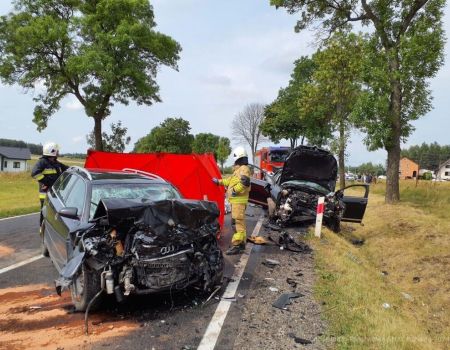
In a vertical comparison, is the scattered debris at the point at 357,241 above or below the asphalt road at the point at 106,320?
below

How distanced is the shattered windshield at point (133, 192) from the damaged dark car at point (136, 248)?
0.13 m

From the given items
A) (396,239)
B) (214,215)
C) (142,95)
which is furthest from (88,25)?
(214,215)

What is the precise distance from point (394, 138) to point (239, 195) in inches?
452

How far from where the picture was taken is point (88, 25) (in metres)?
25.8

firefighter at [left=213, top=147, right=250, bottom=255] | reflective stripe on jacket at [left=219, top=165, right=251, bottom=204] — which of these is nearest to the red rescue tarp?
firefighter at [left=213, top=147, right=250, bottom=255]

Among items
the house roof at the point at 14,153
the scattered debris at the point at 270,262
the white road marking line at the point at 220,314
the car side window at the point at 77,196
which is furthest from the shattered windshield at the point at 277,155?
the house roof at the point at 14,153

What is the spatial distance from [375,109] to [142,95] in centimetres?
1692

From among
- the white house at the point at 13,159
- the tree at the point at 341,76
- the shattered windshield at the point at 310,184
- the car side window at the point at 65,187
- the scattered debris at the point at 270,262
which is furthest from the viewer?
the white house at the point at 13,159

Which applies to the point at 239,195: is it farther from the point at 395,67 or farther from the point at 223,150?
the point at 223,150

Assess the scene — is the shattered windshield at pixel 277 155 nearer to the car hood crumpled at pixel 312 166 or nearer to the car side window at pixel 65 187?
the car hood crumpled at pixel 312 166

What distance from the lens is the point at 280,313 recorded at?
195 inches

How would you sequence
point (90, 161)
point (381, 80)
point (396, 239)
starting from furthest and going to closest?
1. point (381, 80)
2. point (396, 239)
3. point (90, 161)

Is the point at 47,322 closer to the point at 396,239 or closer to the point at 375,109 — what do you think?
the point at 396,239

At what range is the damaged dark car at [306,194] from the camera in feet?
35.9
